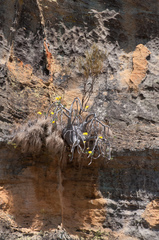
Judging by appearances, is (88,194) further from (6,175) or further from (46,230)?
(6,175)

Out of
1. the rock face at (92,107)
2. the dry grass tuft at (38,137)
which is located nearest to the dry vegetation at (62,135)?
the dry grass tuft at (38,137)

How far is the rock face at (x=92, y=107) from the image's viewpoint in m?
5.01

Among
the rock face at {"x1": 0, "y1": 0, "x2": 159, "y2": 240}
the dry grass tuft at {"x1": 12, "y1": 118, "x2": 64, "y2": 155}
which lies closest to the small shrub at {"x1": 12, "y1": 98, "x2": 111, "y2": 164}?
the dry grass tuft at {"x1": 12, "y1": 118, "x2": 64, "y2": 155}

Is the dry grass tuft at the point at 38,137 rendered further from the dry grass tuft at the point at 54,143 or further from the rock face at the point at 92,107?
the rock face at the point at 92,107

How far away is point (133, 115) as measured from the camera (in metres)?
5.92

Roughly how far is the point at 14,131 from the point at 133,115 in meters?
2.25

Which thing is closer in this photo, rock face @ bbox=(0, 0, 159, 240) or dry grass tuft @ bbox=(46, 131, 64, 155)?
dry grass tuft @ bbox=(46, 131, 64, 155)

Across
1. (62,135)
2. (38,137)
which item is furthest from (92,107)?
(38,137)

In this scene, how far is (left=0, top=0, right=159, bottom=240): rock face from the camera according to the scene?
A: 5008mm

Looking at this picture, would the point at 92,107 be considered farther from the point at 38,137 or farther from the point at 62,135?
the point at 38,137

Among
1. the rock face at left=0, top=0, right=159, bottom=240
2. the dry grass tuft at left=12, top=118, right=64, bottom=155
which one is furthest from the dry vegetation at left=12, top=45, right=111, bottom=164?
the rock face at left=0, top=0, right=159, bottom=240

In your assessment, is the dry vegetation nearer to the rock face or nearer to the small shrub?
the small shrub

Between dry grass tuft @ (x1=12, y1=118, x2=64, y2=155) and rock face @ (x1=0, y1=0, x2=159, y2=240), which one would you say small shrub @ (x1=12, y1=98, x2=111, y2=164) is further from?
rock face @ (x1=0, y1=0, x2=159, y2=240)

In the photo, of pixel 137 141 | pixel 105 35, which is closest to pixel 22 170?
pixel 137 141
